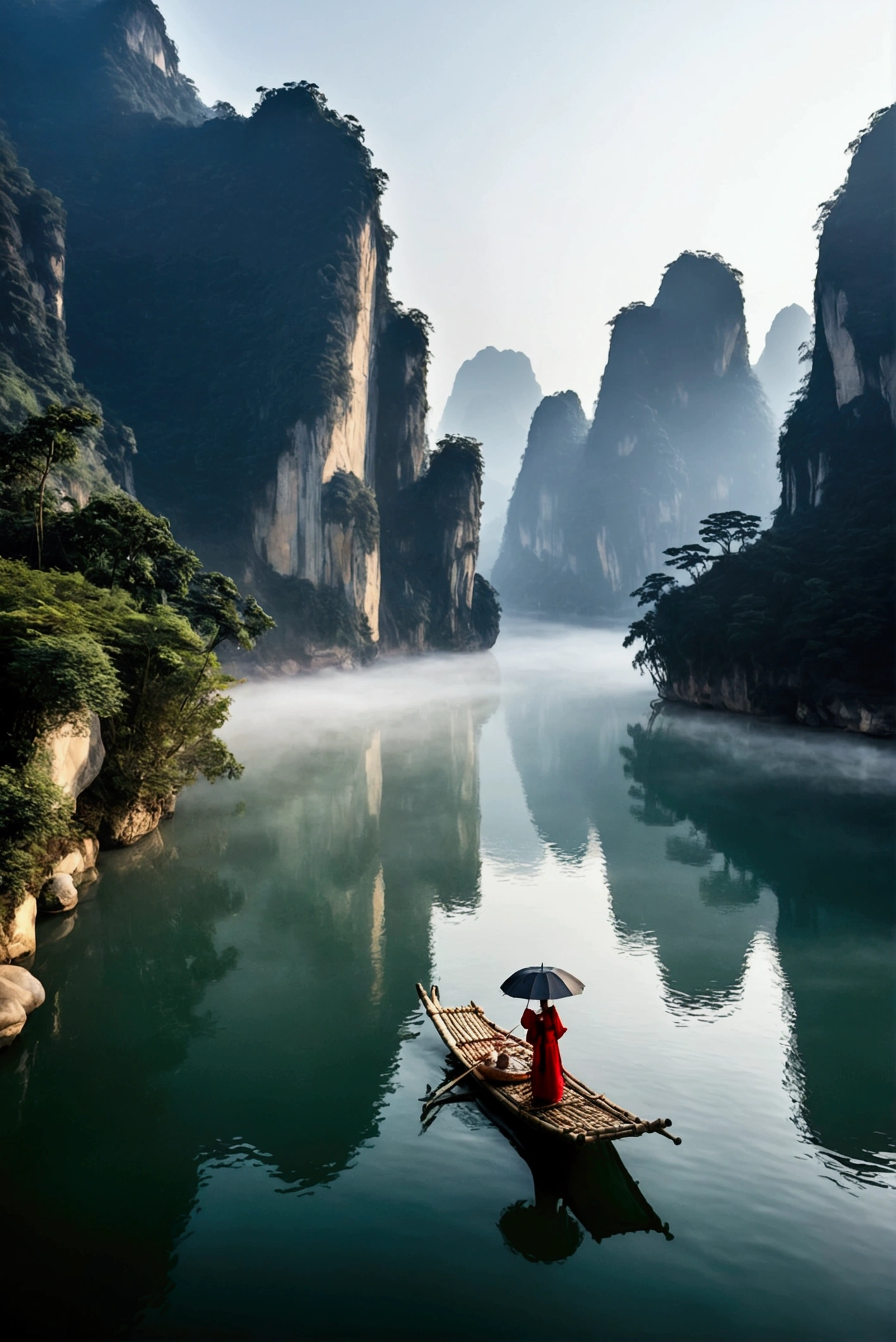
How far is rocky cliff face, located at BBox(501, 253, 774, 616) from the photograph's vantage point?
103 meters

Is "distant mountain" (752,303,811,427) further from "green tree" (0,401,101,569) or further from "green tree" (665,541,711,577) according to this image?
"green tree" (0,401,101,569)

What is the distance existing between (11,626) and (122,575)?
6.39 m

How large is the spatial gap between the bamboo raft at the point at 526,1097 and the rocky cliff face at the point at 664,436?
323ft

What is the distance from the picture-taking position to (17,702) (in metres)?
9.07

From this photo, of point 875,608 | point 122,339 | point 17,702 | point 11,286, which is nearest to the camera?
point 17,702

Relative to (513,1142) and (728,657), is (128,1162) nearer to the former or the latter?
(513,1142)

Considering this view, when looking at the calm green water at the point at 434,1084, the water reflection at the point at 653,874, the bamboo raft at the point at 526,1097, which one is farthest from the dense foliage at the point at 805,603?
the bamboo raft at the point at 526,1097

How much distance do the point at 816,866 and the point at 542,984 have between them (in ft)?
34.5

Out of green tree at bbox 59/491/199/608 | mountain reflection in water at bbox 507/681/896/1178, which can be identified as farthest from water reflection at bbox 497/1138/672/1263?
green tree at bbox 59/491/199/608

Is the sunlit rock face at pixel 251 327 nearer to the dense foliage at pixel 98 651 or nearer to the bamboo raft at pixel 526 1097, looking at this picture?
the dense foliage at pixel 98 651

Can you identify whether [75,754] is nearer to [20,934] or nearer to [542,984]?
[20,934]

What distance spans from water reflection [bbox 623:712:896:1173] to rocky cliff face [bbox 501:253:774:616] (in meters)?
80.1

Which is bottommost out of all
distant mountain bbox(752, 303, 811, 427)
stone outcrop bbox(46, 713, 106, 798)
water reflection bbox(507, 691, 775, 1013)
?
water reflection bbox(507, 691, 775, 1013)

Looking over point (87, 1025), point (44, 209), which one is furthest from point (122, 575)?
point (44, 209)
